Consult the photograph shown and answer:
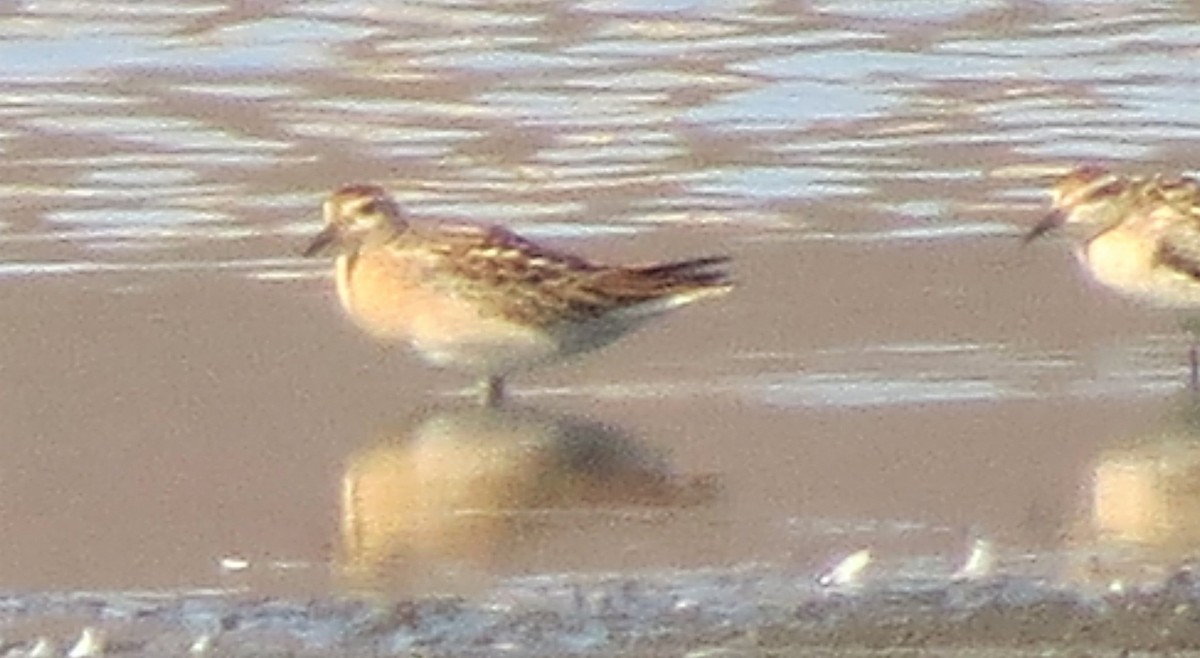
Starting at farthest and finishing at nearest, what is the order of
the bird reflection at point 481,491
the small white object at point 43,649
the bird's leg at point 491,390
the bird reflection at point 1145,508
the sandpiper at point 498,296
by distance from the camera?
1. the sandpiper at point 498,296
2. the bird's leg at point 491,390
3. the bird reflection at point 481,491
4. the bird reflection at point 1145,508
5. the small white object at point 43,649

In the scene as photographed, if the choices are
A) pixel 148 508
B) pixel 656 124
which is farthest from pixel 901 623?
pixel 656 124

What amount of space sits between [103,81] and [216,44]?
0.96 metres

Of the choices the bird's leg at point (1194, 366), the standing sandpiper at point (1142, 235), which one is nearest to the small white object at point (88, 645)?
the bird's leg at point (1194, 366)

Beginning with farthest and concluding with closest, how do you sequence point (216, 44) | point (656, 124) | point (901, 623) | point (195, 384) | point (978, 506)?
point (216, 44)
point (656, 124)
point (195, 384)
point (978, 506)
point (901, 623)

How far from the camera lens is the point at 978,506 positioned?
32.1ft

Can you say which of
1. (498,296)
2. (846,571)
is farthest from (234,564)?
(498,296)

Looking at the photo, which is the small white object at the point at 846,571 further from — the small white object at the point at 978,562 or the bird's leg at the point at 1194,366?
the bird's leg at the point at 1194,366

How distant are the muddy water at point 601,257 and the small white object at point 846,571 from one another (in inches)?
2.9

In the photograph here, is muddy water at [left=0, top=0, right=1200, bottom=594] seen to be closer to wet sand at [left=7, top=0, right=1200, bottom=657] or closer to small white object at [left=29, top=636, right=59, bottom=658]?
wet sand at [left=7, top=0, right=1200, bottom=657]

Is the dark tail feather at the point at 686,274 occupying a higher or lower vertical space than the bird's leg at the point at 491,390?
higher

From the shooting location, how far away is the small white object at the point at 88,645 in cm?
833

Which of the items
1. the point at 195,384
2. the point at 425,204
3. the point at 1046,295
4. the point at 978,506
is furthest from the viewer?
the point at 425,204

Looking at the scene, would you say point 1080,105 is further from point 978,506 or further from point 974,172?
point 978,506

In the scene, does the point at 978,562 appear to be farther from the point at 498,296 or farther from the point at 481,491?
the point at 498,296
